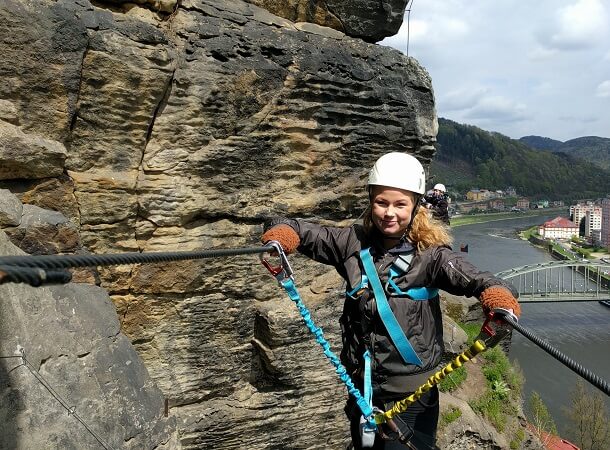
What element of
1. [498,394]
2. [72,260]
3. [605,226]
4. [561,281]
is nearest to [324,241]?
[72,260]

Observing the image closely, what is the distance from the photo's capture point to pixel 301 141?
5.52m

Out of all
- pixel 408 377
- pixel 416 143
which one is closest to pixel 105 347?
pixel 408 377

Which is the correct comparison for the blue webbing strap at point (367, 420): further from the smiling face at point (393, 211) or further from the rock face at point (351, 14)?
the rock face at point (351, 14)

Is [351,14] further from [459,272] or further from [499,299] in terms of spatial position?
[499,299]

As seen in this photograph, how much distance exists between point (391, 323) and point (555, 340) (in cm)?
3483

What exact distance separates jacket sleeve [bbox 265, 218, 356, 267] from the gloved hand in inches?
2.1

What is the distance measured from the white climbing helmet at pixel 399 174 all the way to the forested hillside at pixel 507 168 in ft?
406

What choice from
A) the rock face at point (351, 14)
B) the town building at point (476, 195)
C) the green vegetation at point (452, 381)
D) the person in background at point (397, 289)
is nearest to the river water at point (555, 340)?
the green vegetation at point (452, 381)

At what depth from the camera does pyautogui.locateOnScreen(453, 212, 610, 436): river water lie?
26172mm

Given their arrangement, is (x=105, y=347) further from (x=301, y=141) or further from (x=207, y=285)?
(x=301, y=141)

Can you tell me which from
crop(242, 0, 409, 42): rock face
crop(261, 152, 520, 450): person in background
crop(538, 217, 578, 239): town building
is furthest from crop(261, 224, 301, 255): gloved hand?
crop(538, 217, 578, 239): town building

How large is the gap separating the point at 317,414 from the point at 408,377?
4228 mm

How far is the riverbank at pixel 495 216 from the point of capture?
8625cm

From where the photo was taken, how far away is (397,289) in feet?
8.04
